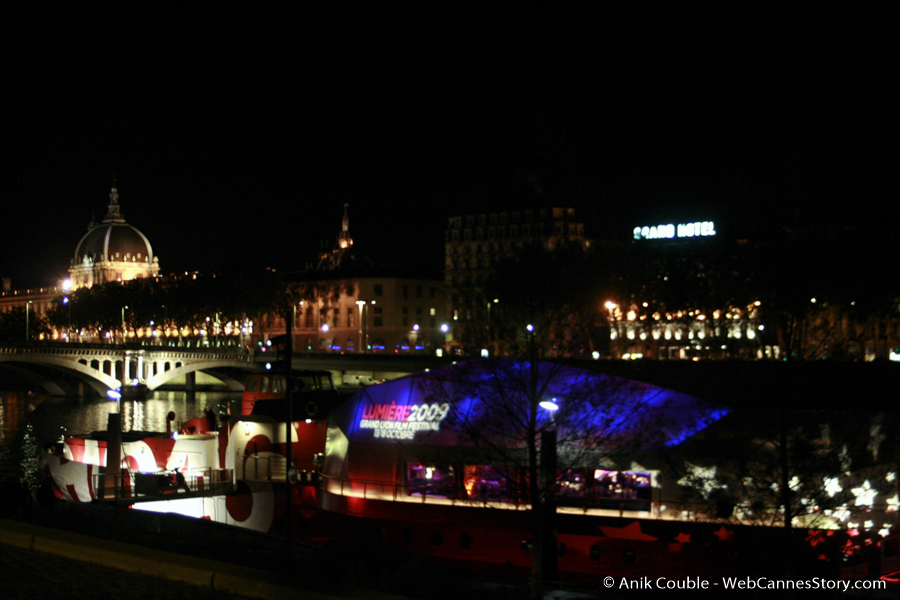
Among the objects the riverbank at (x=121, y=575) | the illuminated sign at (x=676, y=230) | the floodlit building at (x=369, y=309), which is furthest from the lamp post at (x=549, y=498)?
the floodlit building at (x=369, y=309)

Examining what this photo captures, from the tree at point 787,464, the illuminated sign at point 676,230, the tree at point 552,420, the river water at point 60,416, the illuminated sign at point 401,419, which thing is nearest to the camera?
the tree at point 787,464

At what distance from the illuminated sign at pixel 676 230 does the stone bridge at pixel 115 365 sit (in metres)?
43.5

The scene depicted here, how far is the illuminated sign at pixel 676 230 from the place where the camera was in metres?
93.2

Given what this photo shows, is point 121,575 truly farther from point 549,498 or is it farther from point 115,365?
point 115,365

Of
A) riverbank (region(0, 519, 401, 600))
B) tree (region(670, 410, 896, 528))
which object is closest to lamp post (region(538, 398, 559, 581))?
tree (region(670, 410, 896, 528))

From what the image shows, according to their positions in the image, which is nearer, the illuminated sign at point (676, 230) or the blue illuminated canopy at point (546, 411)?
the blue illuminated canopy at point (546, 411)

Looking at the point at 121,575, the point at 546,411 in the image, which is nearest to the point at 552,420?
the point at 546,411

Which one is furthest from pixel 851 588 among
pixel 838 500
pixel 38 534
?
pixel 38 534

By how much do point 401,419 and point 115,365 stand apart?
8588 centimetres

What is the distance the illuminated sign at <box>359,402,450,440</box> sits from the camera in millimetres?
20672

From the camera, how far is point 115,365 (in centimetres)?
9931

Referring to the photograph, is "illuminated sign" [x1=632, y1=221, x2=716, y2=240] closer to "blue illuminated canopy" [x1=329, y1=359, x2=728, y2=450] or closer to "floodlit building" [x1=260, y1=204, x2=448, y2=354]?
"floodlit building" [x1=260, y1=204, x2=448, y2=354]

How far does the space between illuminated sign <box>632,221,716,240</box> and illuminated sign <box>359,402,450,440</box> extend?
73.8m

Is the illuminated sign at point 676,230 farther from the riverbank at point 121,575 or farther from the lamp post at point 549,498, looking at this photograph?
the riverbank at point 121,575
